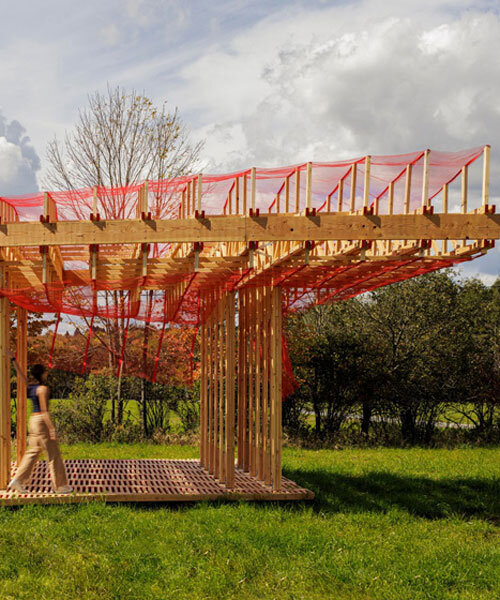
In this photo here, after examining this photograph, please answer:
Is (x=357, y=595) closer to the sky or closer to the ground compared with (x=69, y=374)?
closer to the ground

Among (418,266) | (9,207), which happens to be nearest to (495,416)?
(418,266)

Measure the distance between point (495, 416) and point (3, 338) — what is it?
40.0 ft

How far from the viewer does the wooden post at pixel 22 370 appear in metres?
8.92

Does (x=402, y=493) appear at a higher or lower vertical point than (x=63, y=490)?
lower

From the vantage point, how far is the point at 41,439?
24.1ft

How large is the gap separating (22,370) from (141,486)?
239 cm

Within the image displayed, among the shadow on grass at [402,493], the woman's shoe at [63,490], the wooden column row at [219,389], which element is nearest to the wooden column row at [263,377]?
the wooden column row at [219,389]

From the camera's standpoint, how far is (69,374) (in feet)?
55.2

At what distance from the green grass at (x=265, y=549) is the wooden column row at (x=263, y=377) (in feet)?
2.37

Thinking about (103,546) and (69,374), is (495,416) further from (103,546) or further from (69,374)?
(103,546)

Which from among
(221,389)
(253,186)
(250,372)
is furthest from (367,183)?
(221,389)

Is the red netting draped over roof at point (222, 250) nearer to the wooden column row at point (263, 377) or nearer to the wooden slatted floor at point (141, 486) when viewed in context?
the wooden column row at point (263, 377)

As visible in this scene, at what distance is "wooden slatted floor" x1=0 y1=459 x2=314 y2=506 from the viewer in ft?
24.4

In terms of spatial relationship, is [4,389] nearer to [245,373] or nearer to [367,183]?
[245,373]
